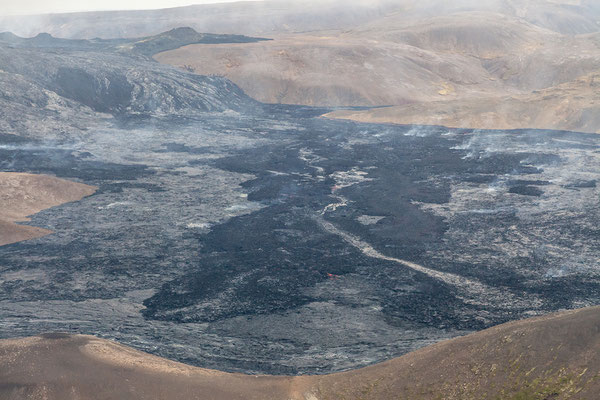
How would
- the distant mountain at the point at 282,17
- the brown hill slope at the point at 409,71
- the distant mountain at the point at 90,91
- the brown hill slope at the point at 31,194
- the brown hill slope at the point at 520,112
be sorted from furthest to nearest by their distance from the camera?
the distant mountain at the point at 282,17 < the brown hill slope at the point at 409,71 < the brown hill slope at the point at 520,112 < the distant mountain at the point at 90,91 < the brown hill slope at the point at 31,194

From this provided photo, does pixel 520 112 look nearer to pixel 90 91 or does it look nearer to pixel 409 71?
pixel 409 71

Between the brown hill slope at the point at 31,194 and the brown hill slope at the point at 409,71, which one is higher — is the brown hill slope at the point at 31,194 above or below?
below

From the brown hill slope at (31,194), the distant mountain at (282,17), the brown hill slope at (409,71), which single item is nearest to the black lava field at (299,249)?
the brown hill slope at (31,194)

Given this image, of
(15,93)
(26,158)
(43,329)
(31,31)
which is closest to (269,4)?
(31,31)

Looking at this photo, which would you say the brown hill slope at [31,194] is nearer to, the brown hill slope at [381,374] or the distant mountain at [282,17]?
the brown hill slope at [381,374]

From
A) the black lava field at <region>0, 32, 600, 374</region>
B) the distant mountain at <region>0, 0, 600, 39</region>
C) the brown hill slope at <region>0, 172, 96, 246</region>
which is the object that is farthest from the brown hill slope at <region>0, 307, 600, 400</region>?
the distant mountain at <region>0, 0, 600, 39</region>

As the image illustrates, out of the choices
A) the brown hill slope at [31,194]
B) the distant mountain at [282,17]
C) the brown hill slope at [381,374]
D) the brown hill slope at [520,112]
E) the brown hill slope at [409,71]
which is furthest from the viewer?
the distant mountain at [282,17]

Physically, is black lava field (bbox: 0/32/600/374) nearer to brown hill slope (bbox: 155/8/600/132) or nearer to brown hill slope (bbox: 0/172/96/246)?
brown hill slope (bbox: 0/172/96/246)

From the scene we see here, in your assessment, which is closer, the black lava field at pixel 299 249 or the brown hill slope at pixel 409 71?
the black lava field at pixel 299 249
